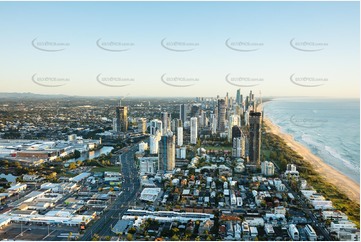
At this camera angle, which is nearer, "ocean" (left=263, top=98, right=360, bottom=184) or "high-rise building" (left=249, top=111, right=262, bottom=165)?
"ocean" (left=263, top=98, right=360, bottom=184)

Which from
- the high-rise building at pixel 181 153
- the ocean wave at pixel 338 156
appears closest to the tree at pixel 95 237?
the high-rise building at pixel 181 153

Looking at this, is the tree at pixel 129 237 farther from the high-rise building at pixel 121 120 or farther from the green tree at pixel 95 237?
the high-rise building at pixel 121 120

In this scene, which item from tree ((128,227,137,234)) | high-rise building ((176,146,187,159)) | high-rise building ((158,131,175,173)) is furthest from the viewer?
high-rise building ((176,146,187,159))

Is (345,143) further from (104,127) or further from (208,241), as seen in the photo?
(104,127)

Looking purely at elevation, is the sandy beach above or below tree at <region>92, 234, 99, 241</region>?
above

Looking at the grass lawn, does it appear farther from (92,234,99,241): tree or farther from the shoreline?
the shoreline

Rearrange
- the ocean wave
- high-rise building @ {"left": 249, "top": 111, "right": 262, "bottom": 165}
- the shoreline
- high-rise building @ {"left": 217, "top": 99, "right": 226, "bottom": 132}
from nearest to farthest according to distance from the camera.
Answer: the shoreline
the ocean wave
high-rise building @ {"left": 249, "top": 111, "right": 262, "bottom": 165}
high-rise building @ {"left": 217, "top": 99, "right": 226, "bottom": 132}

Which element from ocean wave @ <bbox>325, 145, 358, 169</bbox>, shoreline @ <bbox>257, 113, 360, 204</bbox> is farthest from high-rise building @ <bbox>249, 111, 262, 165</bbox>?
ocean wave @ <bbox>325, 145, 358, 169</bbox>
